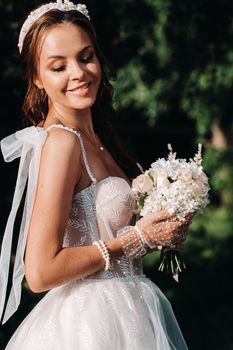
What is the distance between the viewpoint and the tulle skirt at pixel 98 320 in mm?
3027

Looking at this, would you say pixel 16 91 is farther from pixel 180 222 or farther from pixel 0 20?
pixel 180 222

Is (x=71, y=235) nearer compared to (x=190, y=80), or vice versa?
(x=71, y=235)

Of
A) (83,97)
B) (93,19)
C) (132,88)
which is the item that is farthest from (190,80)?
(83,97)

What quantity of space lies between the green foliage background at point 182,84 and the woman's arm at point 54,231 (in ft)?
5.70

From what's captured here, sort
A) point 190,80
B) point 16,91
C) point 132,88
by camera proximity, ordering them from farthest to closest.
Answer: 1. point 132,88
2. point 190,80
3. point 16,91

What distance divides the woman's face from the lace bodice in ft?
0.53

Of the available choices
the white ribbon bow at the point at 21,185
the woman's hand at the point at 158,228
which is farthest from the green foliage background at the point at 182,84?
the woman's hand at the point at 158,228

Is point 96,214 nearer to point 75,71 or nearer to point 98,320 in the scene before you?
point 98,320

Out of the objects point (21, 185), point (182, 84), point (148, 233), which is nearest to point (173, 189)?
point (148, 233)

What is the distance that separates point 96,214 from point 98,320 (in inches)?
15.4

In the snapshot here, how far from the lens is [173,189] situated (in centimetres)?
310

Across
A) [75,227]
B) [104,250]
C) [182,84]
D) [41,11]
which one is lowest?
[104,250]

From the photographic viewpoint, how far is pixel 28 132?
325 cm

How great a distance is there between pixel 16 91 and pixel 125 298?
7.49 ft
